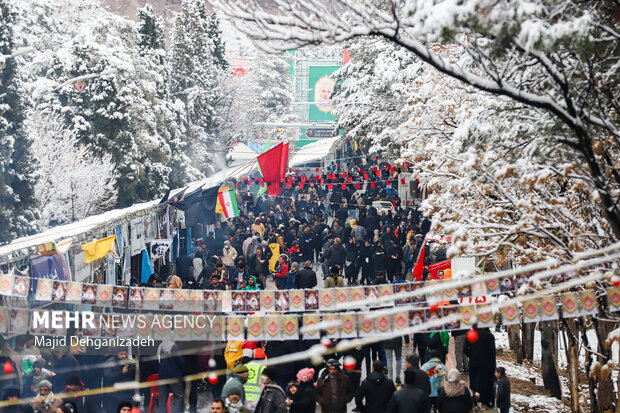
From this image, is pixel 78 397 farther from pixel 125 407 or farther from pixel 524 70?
pixel 524 70

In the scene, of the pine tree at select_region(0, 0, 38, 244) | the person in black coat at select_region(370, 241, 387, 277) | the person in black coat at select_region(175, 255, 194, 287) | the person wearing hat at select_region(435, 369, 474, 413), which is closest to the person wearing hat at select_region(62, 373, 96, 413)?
the person wearing hat at select_region(435, 369, 474, 413)

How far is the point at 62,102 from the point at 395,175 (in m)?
15.2

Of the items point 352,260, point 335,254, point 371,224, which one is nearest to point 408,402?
point 335,254

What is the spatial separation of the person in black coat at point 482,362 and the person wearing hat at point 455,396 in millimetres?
2787

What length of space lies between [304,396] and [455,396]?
1711 mm

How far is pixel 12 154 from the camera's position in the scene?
25.3 metres

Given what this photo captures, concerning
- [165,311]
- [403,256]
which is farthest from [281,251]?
[165,311]

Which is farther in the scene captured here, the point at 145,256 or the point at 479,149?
the point at 145,256

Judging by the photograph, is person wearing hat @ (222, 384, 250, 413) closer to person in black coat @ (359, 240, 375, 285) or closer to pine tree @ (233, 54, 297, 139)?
person in black coat @ (359, 240, 375, 285)

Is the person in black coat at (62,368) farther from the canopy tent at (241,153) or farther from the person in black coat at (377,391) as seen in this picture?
the canopy tent at (241,153)

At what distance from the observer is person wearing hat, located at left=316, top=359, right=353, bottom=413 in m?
10.2

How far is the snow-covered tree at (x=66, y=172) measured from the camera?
33156mm

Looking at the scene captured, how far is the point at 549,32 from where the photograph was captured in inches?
258

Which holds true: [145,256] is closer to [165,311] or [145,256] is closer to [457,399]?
[165,311]
